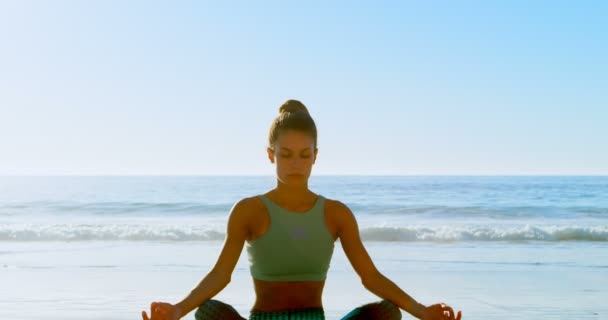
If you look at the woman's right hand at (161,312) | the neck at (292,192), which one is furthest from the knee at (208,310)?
the neck at (292,192)

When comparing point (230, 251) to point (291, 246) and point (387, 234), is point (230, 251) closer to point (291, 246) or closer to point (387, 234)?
point (291, 246)

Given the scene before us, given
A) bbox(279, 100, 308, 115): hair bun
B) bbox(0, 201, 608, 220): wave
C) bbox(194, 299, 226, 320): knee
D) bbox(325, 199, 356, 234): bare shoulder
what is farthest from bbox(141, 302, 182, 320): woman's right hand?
bbox(0, 201, 608, 220): wave

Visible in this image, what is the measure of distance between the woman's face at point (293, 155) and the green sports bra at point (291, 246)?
134mm

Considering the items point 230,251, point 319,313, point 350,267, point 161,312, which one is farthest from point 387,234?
point 161,312

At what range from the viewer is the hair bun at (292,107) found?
137 inches

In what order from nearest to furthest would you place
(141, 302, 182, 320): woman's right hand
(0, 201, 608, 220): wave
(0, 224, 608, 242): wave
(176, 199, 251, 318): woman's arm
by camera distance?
(141, 302, 182, 320): woman's right hand, (176, 199, 251, 318): woman's arm, (0, 224, 608, 242): wave, (0, 201, 608, 220): wave

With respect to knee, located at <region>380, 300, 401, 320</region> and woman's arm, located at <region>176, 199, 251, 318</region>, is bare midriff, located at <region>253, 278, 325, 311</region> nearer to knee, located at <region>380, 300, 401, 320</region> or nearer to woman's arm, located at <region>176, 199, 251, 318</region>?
woman's arm, located at <region>176, 199, 251, 318</region>

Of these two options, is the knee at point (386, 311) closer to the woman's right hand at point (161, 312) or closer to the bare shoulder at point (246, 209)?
the bare shoulder at point (246, 209)

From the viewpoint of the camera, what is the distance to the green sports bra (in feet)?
11.0

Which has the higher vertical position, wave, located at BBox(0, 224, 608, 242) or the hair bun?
the hair bun

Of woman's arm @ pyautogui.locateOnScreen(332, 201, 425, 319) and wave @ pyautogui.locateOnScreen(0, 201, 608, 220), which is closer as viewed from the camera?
woman's arm @ pyautogui.locateOnScreen(332, 201, 425, 319)

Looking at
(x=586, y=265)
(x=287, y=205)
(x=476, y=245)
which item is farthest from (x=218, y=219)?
(x=287, y=205)

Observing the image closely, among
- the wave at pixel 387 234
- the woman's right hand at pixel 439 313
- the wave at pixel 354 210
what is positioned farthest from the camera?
the wave at pixel 354 210

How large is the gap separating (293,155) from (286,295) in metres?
0.59
